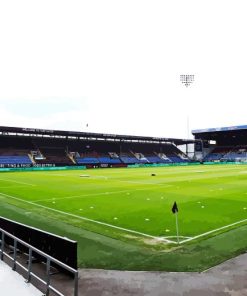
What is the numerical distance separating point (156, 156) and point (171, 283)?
95.2 m

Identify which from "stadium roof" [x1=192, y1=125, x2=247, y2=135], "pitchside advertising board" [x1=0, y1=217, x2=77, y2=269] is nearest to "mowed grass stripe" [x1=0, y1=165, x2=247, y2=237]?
"pitchside advertising board" [x1=0, y1=217, x2=77, y2=269]

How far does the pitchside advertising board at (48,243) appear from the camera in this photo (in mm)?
9067

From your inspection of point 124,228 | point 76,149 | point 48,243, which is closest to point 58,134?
point 76,149

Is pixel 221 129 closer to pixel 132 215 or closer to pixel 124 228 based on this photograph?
pixel 132 215

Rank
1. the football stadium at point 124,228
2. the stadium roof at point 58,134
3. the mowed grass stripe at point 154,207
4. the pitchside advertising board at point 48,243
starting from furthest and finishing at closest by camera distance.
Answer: the stadium roof at point 58,134, the mowed grass stripe at point 154,207, the football stadium at point 124,228, the pitchside advertising board at point 48,243

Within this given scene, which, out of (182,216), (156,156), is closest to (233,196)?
(182,216)

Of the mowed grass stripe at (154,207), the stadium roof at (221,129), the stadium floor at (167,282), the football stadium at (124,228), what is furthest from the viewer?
the stadium roof at (221,129)

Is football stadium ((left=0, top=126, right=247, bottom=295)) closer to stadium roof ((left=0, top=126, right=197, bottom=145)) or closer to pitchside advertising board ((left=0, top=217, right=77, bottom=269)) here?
pitchside advertising board ((left=0, top=217, right=77, bottom=269))

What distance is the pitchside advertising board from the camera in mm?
9067

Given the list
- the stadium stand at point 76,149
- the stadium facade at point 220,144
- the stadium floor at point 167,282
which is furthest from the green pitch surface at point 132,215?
the stadium facade at point 220,144

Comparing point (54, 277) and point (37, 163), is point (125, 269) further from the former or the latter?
point (37, 163)

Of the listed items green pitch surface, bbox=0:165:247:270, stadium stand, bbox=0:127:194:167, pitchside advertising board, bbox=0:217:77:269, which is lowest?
green pitch surface, bbox=0:165:247:270

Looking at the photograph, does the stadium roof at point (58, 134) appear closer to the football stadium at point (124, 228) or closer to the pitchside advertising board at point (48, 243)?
the football stadium at point (124, 228)

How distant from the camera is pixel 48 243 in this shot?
10.1m
